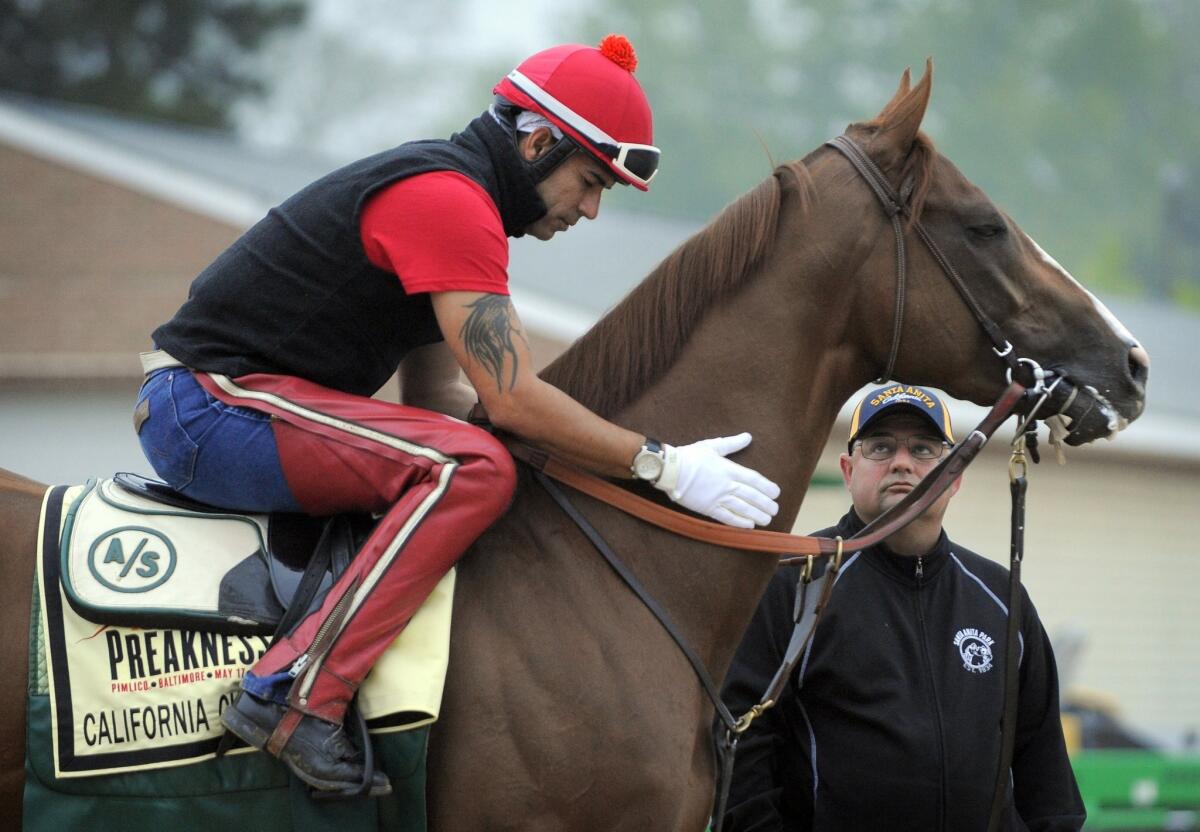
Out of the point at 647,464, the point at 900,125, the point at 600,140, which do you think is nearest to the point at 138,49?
the point at 600,140

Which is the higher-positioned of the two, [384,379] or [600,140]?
[600,140]

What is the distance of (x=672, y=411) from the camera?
355cm

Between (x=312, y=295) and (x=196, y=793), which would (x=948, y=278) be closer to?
(x=312, y=295)

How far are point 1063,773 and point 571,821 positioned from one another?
1.87 m

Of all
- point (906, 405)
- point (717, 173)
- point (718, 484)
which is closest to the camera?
point (718, 484)

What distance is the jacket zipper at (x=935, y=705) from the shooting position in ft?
13.0

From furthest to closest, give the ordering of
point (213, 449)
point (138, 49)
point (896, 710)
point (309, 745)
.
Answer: point (138, 49) → point (896, 710) → point (213, 449) → point (309, 745)

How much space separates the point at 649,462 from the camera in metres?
3.30

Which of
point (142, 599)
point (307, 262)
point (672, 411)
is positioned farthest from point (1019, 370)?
point (142, 599)

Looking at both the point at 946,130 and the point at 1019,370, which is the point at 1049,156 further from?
the point at 1019,370

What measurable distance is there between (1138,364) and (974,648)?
1052 mm

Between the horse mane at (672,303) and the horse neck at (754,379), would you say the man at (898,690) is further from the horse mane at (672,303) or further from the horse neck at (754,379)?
the horse mane at (672,303)

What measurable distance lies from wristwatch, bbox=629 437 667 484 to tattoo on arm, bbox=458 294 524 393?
1.21 ft

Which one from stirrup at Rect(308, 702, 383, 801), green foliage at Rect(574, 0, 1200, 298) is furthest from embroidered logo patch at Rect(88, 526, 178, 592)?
green foliage at Rect(574, 0, 1200, 298)
